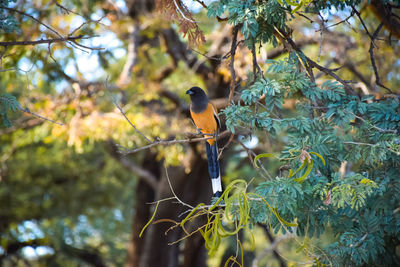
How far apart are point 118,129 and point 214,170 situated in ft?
8.77

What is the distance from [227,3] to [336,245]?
6.18ft

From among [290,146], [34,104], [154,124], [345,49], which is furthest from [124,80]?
[290,146]

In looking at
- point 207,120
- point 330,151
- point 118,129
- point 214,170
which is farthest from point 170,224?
point 330,151

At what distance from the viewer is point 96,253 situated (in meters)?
9.70

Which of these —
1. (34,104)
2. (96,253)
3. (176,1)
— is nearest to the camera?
(176,1)

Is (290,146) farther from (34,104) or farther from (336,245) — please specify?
(34,104)

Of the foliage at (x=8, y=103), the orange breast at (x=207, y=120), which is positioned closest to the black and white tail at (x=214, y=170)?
the orange breast at (x=207, y=120)

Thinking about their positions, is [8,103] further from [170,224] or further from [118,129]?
[170,224]

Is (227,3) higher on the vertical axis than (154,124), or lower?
lower

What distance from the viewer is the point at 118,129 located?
247 inches

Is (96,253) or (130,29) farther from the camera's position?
(96,253)

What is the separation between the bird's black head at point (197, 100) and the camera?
4660 millimetres

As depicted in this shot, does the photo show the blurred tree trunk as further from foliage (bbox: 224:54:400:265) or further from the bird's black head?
foliage (bbox: 224:54:400:265)

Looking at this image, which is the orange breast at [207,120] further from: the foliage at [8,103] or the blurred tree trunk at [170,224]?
the blurred tree trunk at [170,224]
